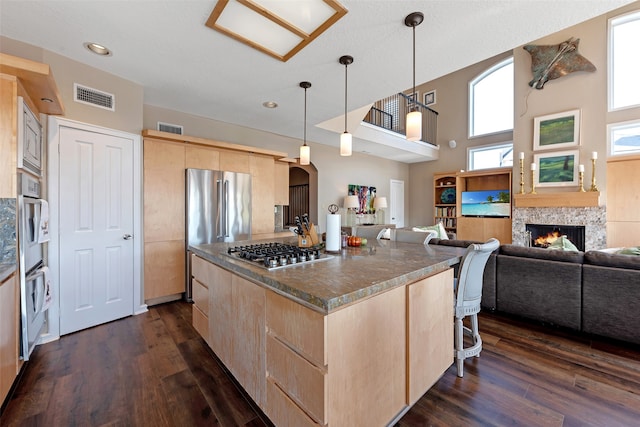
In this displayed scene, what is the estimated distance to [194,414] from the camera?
1.58m

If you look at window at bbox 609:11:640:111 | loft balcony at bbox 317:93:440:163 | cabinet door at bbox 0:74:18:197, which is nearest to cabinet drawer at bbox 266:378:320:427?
cabinet door at bbox 0:74:18:197

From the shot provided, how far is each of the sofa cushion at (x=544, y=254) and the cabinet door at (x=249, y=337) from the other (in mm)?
2792

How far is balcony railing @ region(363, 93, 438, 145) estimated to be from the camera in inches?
256

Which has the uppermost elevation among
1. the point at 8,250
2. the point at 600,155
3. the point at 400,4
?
the point at 400,4

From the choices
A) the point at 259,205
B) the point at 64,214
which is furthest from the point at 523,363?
the point at 64,214

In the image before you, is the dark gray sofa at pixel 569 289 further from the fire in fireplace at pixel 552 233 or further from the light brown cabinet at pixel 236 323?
the fire in fireplace at pixel 552 233

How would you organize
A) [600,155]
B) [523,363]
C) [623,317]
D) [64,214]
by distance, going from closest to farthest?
1. [523,363]
2. [623,317]
3. [64,214]
4. [600,155]

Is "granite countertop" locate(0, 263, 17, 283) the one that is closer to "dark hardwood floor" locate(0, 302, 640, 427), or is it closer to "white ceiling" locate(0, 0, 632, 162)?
"dark hardwood floor" locate(0, 302, 640, 427)

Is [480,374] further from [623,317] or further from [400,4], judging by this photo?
[400,4]

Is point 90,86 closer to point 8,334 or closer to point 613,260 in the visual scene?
point 8,334

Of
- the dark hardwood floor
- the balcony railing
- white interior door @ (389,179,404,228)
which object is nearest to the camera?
the dark hardwood floor

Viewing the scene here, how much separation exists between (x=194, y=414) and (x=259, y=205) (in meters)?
3.01

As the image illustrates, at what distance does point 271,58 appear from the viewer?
254 cm

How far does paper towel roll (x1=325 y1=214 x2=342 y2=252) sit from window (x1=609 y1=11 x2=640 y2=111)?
21.2 ft
